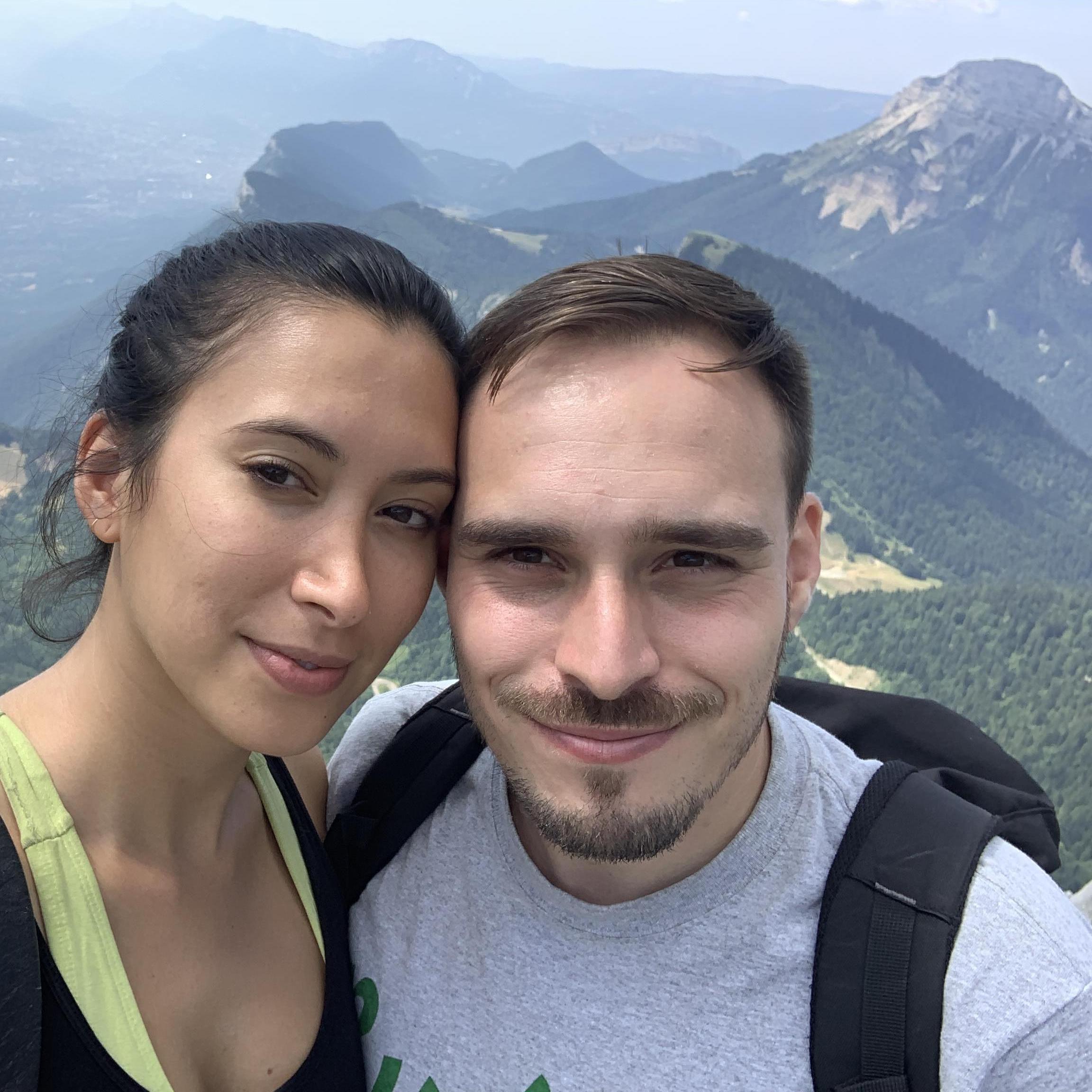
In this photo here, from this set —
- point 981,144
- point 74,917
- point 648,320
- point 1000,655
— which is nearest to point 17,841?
point 74,917

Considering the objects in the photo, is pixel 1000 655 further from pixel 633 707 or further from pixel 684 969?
pixel 633 707

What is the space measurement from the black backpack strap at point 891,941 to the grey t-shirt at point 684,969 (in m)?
0.06

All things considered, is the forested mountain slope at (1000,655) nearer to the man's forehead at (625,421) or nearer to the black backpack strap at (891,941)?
the black backpack strap at (891,941)

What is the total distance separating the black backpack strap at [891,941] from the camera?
2146 millimetres

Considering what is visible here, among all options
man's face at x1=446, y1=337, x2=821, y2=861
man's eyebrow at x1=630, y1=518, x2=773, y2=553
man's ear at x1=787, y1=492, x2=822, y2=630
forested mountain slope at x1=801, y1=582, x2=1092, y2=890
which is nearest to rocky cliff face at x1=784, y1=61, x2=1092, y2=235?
forested mountain slope at x1=801, y1=582, x2=1092, y2=890

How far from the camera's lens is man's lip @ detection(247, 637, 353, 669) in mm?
2205

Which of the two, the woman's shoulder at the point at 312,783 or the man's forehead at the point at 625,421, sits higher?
the man's forehead at the point at 625,421

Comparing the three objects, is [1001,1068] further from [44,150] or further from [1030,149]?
[1030,149]

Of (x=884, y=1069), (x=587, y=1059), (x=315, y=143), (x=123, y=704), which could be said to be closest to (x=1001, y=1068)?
(x=884, y=1069)

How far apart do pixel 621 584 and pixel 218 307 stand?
141cm

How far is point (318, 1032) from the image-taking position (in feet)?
8.39

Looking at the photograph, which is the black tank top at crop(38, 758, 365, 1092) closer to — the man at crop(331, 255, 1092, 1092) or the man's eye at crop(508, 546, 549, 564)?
the man at crop(331, 255, 1092, 1092)

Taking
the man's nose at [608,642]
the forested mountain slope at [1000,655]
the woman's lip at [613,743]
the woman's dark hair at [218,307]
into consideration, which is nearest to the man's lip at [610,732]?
the woman's lip at [613,743]

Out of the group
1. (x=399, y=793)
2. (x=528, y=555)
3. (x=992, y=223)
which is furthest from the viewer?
(x=992, y=223)
